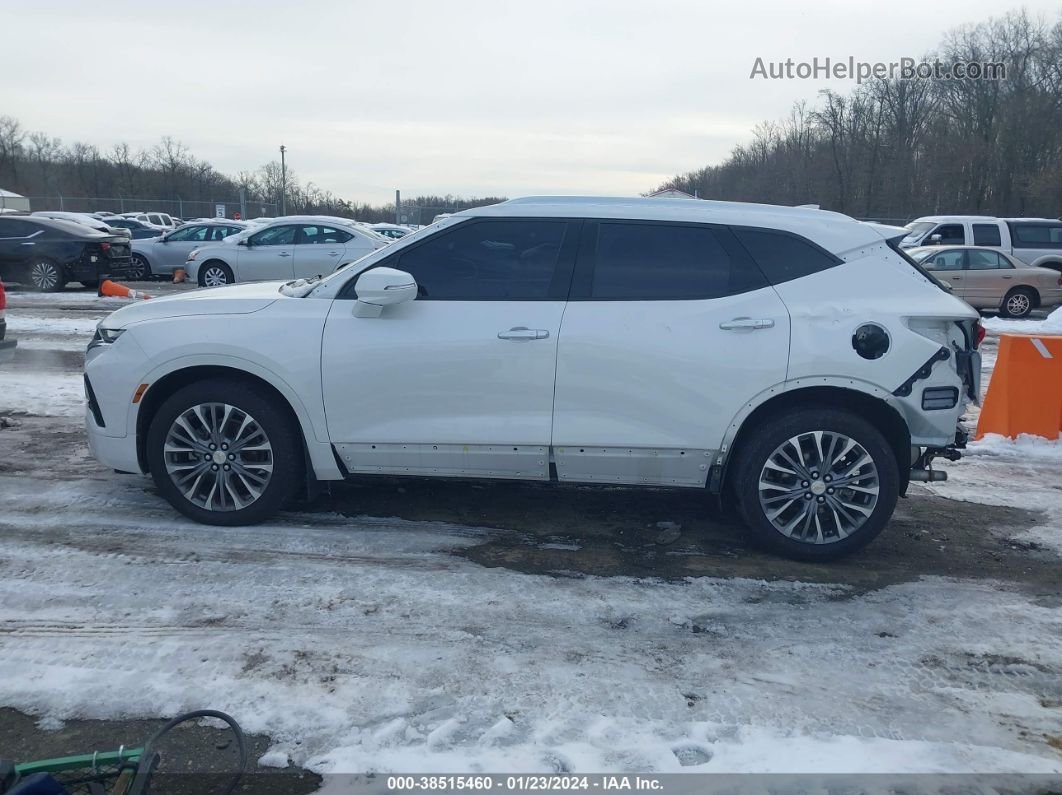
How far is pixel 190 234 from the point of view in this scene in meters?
23.6

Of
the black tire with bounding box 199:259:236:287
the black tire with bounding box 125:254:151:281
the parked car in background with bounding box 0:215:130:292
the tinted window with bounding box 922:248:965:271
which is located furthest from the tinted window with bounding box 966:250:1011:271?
the black tire with bounding box 125:254:151:281

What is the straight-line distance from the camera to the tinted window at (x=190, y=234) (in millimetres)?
23256

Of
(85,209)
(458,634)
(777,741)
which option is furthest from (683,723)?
(85,209)

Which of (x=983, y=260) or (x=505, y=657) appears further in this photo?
(x=983, y=260)

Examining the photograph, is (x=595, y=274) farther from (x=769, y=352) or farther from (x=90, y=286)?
(x=90, y=286)

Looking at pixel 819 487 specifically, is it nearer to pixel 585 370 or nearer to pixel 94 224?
pixel 585 370

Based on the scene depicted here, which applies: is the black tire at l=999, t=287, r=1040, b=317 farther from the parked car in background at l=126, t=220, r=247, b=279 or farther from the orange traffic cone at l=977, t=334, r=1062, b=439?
the parked car in background at l=126, t=220, r=247, b=279

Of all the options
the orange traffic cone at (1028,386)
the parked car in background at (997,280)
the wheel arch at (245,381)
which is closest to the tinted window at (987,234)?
the parked car in background at (997,280)

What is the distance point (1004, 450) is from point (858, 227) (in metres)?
3.55

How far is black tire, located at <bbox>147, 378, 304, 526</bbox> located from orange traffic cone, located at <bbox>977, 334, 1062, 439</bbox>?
6037 mm

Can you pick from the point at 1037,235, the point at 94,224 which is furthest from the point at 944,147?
the point at 94,224

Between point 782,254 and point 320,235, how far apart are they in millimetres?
14667

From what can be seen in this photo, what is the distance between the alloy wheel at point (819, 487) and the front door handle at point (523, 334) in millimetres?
1413

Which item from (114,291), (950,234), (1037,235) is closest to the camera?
(114,291)
